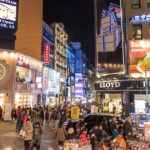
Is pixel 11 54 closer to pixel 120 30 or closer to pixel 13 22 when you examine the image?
pixel 13 22

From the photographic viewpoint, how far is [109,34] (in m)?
25.8

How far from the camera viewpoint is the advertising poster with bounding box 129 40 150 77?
23.6 m

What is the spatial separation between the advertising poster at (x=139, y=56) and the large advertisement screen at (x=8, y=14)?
15551 millimetres

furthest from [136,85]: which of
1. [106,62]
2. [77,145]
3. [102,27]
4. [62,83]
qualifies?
[62,83]

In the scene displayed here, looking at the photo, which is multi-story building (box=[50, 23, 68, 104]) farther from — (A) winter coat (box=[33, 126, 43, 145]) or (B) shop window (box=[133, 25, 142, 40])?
(A) winter coat (box=[33, 126, 43, 145])

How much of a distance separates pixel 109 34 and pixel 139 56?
5.09 meters

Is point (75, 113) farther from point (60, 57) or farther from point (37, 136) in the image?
point (60, 57)

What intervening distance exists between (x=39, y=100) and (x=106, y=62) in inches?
570

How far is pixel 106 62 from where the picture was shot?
2588 cm

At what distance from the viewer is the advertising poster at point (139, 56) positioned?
77.6 feet

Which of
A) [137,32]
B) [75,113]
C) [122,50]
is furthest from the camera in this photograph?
[137,32]

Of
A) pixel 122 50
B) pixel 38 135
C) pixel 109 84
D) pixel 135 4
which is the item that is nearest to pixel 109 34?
pixel 122 50

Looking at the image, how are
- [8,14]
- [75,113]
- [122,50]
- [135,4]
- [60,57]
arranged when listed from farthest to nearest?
[60,57], [135,4], [122,50], [8,14], [75,113]

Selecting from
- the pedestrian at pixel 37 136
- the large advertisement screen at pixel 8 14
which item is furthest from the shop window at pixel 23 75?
the pedestrian at pixel 37 136
